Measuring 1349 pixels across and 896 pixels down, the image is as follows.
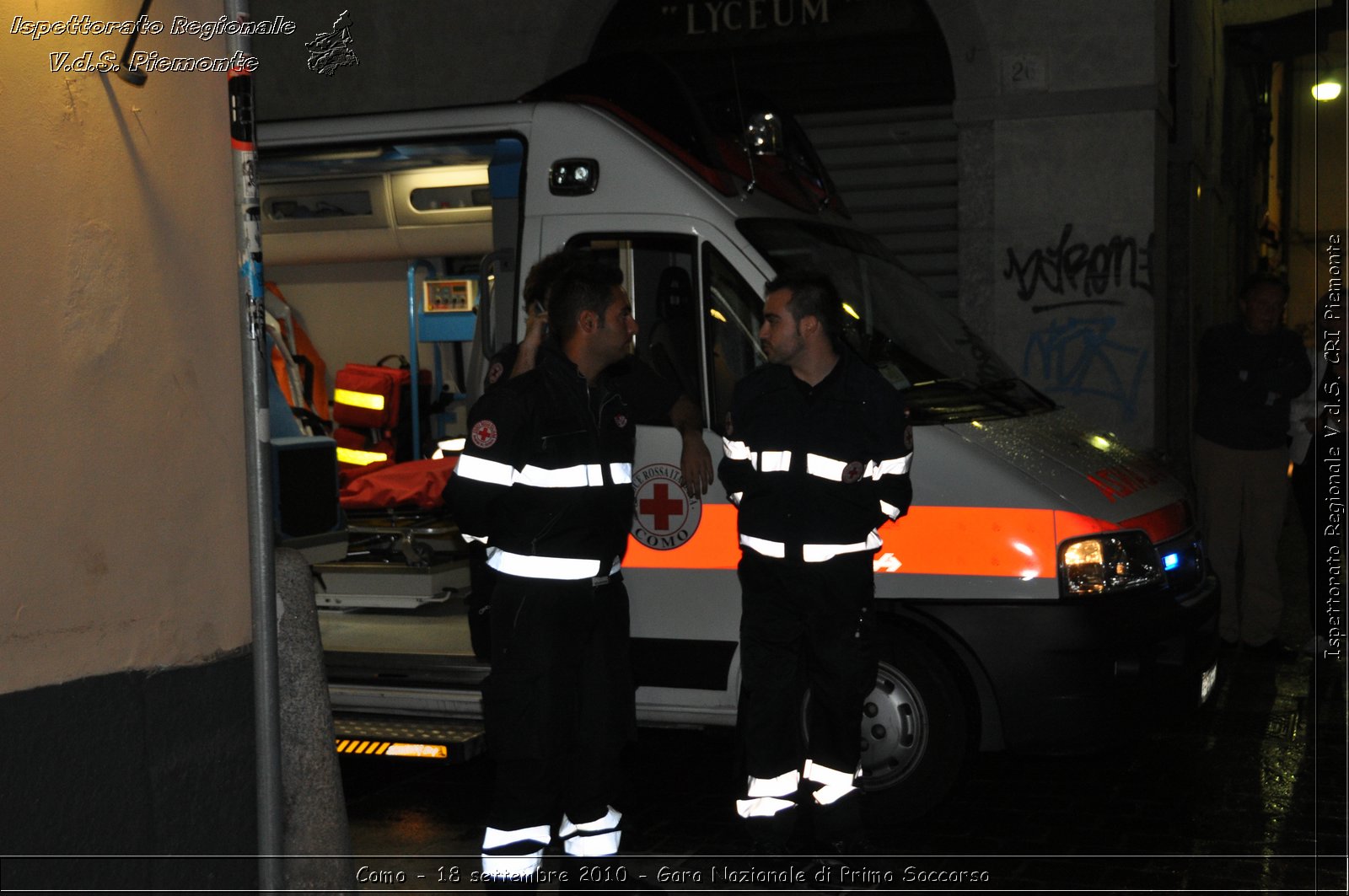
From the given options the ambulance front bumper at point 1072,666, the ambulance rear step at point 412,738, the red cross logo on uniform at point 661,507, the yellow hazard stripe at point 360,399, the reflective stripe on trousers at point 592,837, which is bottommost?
the reflective stripe on trousers at point 592,837

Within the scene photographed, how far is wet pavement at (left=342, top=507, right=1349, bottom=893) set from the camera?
4.96m

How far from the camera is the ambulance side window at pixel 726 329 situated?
18.3 feet

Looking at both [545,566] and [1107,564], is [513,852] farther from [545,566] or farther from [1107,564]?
[1107,564]

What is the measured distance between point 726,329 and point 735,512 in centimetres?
71

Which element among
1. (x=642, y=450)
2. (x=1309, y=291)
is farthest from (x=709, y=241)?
(x=1309, y=291)

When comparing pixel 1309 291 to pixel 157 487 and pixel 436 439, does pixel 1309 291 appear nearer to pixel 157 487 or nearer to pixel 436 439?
pixel 436 439

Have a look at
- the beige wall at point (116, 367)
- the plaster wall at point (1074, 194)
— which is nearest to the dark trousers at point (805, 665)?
the beige wall at point (116, 367)

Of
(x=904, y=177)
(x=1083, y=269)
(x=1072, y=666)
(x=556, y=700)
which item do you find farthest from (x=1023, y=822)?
(x=904, y=177)

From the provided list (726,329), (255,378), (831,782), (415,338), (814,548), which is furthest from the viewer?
(415,338)

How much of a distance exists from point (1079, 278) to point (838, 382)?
6.13 meters

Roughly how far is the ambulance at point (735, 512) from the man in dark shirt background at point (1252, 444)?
227 cm

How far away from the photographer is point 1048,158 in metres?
10.5

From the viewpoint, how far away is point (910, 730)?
211 inches

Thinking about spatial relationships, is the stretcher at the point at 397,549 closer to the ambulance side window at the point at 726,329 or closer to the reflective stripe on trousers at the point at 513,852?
the ambulance side window at the point at 726,329
